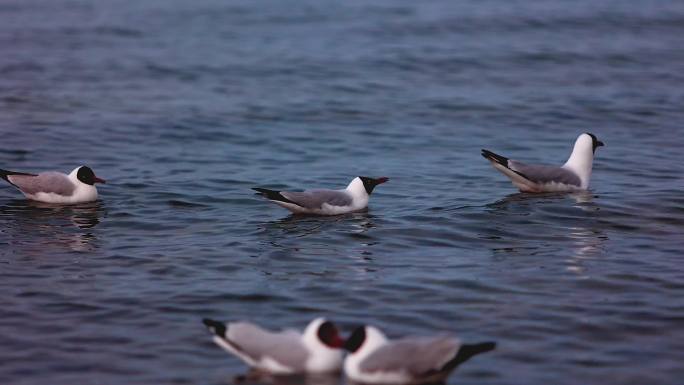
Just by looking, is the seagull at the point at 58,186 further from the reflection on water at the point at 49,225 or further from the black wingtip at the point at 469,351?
the black wingtip at the point at 469,351

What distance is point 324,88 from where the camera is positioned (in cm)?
2353

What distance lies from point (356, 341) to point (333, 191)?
18.7 feet

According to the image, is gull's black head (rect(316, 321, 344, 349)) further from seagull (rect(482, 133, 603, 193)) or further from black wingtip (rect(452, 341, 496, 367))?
seagull (rect(482, 133, 603, 193))

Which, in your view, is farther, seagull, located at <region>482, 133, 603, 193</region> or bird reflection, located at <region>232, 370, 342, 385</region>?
seagull, located at <region>482, 133, 603, 193</region>

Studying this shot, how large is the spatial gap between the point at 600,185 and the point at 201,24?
18.7 meters

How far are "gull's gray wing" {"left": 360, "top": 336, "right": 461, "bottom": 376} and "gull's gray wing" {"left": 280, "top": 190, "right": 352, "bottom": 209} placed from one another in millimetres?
5521

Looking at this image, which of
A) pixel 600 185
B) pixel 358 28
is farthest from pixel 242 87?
pixel 600 185

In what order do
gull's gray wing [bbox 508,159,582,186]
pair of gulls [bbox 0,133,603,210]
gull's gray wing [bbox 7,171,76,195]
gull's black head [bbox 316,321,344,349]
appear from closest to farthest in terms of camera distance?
1. gull's black head [bbox 316,321,344,349]
2. pair of gulls [bbox 0,133,603,210]
3. gull's gray wing [bbox 7,171,76,195]
4. gull's gray wing [bbox 508,159,582,186]

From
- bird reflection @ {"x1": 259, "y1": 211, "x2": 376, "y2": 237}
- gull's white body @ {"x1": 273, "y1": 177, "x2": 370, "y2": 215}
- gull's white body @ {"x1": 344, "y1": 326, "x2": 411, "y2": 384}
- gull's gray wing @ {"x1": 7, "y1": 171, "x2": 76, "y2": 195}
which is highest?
gull's gray wing @ {"x1": 7, "y1": 171, "x2": 76, "y2": 195}

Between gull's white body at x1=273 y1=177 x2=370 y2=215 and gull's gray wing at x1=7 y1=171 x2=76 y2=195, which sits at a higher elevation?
gull's gray wing at x1=7 y1=171 x2=76 y2=195

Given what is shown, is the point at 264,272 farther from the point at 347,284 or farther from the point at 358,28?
the point at 358,28

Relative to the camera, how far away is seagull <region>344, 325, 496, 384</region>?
25.8 feet

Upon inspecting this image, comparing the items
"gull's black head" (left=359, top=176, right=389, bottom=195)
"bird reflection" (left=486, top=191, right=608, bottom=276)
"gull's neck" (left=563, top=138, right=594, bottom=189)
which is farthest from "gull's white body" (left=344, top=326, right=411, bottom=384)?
"gull's neck" (left=563, top=138, right=594, bottom=189)

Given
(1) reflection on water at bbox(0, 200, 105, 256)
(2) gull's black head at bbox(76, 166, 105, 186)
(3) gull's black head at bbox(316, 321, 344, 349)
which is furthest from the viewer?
(2) gull's black head at bbox(76, 166, 105, 186)
